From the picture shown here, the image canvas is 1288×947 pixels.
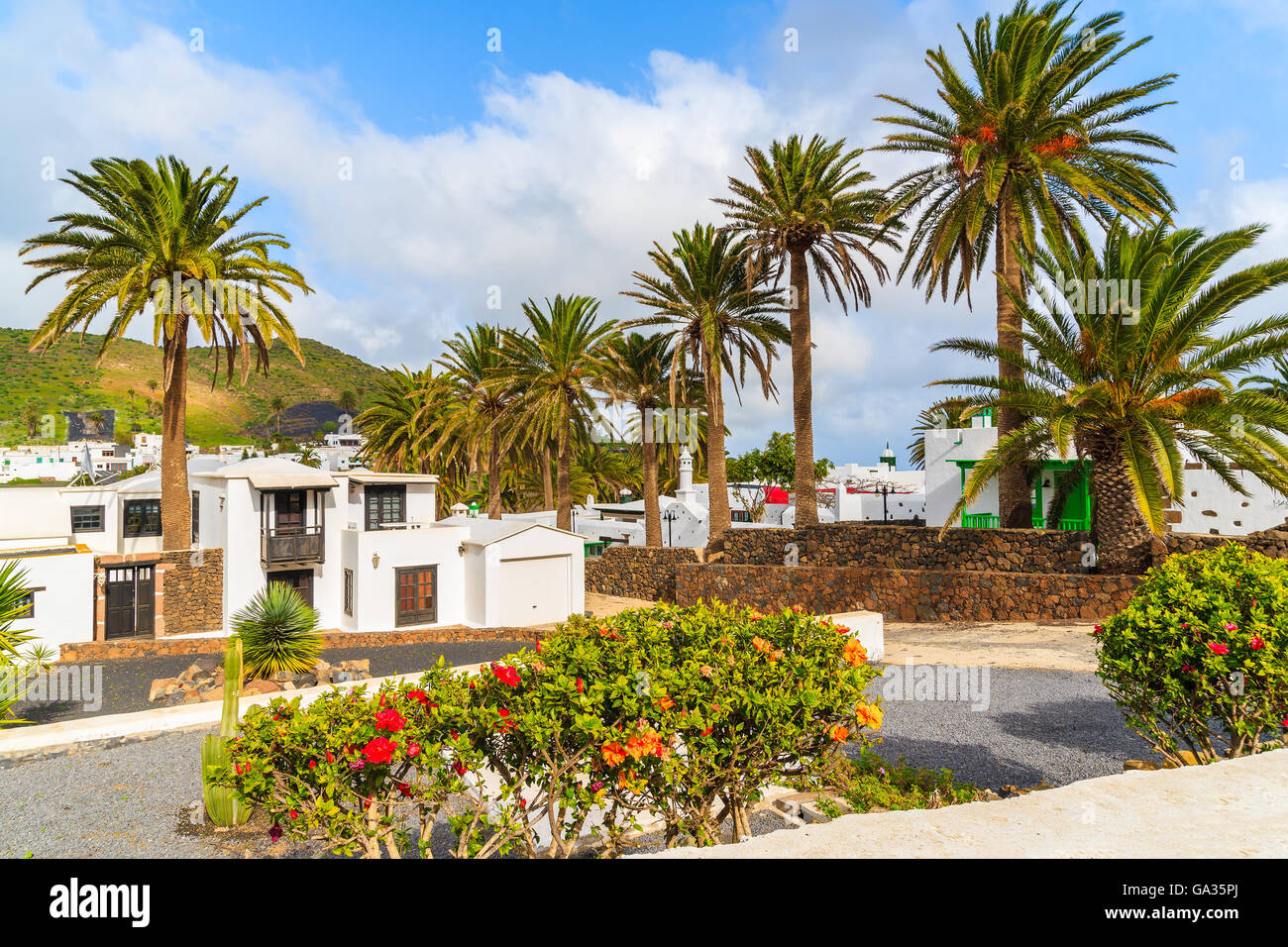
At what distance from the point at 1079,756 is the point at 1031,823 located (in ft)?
14.9

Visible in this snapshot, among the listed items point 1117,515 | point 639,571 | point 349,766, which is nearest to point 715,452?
point 639,571

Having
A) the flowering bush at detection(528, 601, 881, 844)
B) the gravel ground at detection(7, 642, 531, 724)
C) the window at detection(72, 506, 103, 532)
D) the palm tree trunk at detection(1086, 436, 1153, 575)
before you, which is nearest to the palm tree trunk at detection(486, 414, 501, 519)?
the gravel ground at detection(7, 642, 531, 724)

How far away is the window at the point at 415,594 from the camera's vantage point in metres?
24.0

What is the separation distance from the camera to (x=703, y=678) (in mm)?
4555

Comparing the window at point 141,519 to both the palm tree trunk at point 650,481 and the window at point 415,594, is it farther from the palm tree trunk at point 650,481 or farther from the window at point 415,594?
the palm tree trunk at point 650,481

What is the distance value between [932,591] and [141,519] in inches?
1101

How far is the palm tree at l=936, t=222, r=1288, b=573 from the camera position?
43.1 ft

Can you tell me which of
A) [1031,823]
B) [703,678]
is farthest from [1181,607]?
[703,678]

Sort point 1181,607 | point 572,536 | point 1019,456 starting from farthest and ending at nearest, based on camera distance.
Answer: point 572,536 < point 1019,456 < point 1181,607

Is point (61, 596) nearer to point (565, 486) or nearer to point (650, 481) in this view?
point (565, 486)

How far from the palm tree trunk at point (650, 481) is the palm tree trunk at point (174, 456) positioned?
56.7ft

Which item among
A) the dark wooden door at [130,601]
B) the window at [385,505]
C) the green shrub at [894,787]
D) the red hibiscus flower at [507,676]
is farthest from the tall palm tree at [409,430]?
the red hibiscus flower at [507,676]

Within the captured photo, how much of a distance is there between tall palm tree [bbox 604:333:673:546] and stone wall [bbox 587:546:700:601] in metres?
1.24

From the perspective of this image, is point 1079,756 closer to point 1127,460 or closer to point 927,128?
point 1127,460
